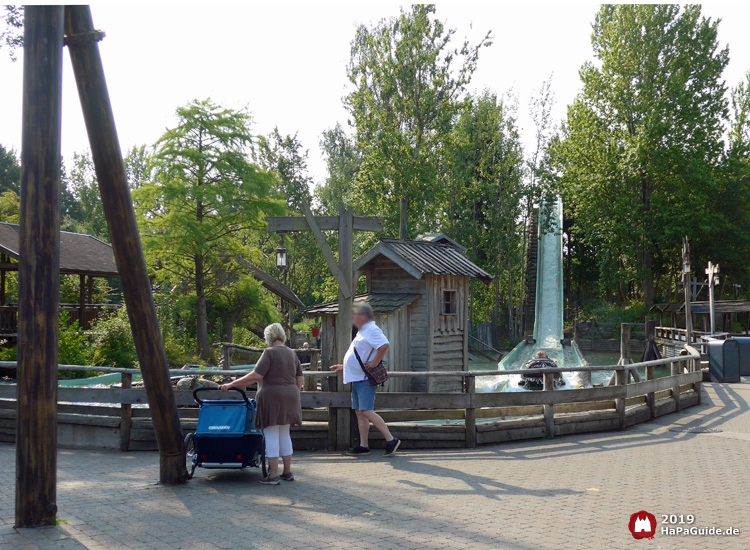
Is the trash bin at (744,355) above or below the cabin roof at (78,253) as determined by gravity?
below

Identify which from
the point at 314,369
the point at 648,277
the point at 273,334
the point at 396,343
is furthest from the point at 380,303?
the point at 648,277

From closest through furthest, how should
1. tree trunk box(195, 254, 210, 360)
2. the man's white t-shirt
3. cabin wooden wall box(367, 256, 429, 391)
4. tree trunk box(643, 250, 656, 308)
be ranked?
the man's white t-shirt
cabin wooden wall box(367, 256, 429, 391)
tree trunk box(195, 254, 210, 360)
tree trunk box(643, 250, 656, 308)

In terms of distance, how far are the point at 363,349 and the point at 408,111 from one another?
80.8 ft

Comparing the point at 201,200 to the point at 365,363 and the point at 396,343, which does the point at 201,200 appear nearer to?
the point at 396,343

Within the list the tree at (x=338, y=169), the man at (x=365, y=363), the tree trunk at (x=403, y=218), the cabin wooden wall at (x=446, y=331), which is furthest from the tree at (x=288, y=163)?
the man at (x=365, y=363)

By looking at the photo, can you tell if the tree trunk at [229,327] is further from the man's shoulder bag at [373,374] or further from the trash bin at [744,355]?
the man's shoulder bag at [373,374]

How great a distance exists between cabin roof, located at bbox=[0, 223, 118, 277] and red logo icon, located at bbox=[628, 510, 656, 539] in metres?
20.8

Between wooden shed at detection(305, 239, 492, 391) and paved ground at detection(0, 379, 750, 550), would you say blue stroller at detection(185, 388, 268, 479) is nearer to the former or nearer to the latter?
paved ground at detection(0, 379, 750, 550)

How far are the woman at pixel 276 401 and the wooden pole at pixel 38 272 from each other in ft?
6.71

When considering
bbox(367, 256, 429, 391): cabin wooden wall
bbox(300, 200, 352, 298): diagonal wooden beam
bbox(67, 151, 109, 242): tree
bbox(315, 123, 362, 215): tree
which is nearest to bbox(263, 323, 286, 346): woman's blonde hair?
bbox(300, 200, 352, 298): diagonal wooden beam

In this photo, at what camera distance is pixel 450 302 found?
20.4 m

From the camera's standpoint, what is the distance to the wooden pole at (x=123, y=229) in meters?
6.67

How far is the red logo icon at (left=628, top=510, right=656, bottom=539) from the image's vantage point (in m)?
5.80

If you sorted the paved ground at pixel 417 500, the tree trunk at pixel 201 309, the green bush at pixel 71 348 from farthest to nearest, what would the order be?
the tree trunk at pixel 201 309 → the green bush at pixel 71 348 → the paved ground at pixel 417 500
